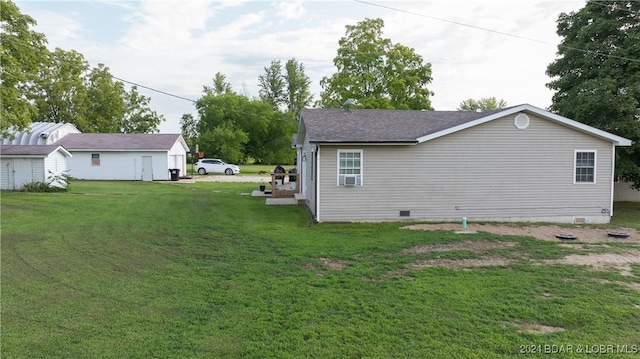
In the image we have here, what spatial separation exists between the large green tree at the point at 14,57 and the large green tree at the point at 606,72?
21046mm

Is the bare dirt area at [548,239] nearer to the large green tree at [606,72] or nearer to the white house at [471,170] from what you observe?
the white house at [471,170]

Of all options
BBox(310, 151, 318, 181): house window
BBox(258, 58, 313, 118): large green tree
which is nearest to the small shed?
BBox(310, 151, 318, 181): house window

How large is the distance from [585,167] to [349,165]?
291 inches

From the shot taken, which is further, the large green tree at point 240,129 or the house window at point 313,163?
the large green tree at point 240,129

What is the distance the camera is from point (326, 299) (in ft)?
17.4

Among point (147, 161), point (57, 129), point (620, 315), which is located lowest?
point (620, 315)

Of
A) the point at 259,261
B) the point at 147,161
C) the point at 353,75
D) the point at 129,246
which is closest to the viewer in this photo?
the point at 259,261

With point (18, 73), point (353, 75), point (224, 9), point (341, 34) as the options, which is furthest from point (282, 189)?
point (341, 34)

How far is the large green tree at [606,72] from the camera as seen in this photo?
47.9 feet

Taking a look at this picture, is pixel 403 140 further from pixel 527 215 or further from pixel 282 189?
pixel 282 189

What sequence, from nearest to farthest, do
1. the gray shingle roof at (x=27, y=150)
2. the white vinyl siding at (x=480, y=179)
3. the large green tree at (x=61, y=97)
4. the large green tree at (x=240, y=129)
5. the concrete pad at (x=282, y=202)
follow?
the white vinyl siding at (x=480, y=179) < the concrete pad at (x=282, y=202) < the gray shingle roof at (x=27, y=150) < the large green tree at (x=61, y=97) < the large green tree at (x=240, y=129)

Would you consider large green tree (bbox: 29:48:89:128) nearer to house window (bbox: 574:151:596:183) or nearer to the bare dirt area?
the bare dirt area

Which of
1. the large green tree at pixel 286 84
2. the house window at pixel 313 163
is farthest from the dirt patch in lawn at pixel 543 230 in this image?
the large green tree at pixel 286 84

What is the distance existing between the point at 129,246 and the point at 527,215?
1105 centimetres
